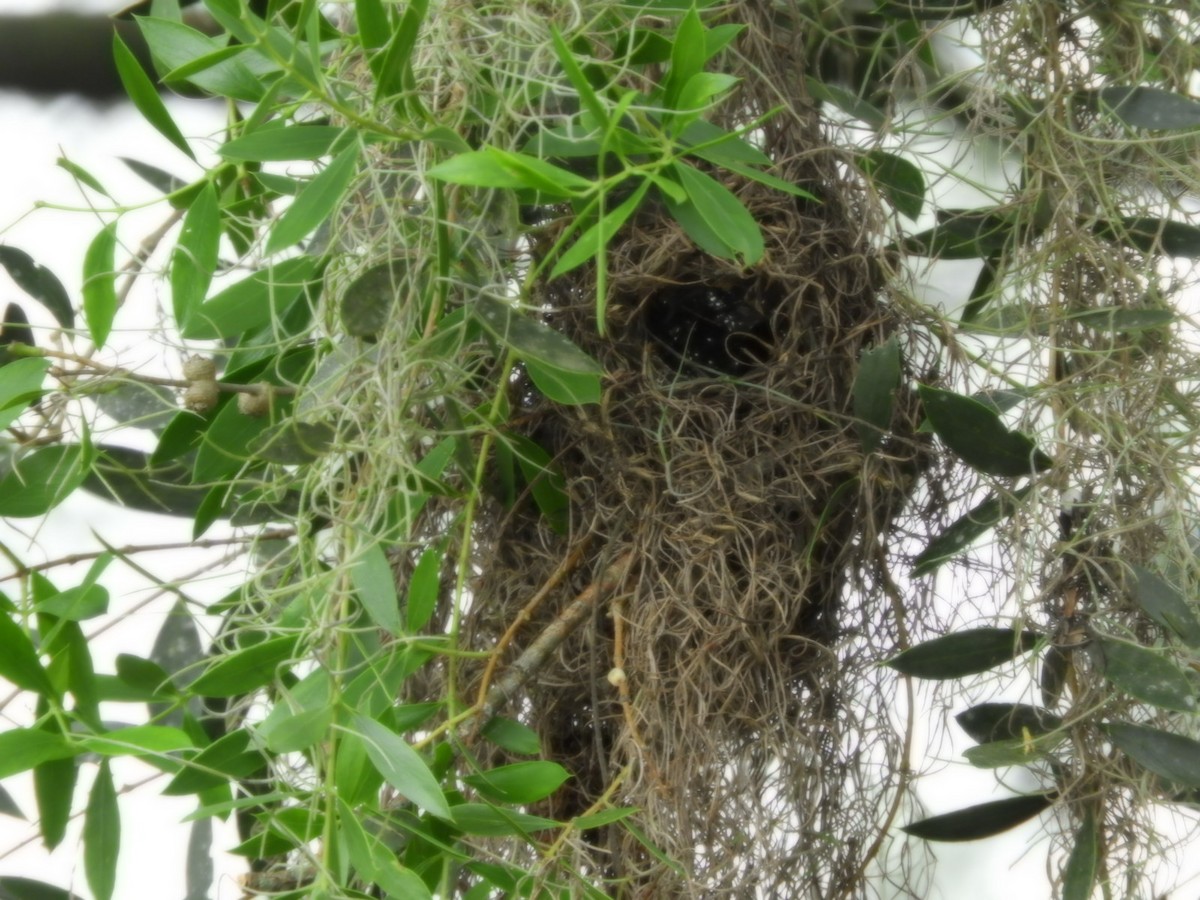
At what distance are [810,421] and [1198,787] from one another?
0.91ft

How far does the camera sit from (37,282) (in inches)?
29.9

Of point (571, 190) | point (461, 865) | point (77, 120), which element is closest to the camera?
point (571, 190)

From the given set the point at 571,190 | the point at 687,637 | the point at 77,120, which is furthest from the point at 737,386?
the point at 77,120

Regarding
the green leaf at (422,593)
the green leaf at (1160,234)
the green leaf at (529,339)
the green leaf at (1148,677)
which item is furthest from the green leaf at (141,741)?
the green leaf at (1160,234)

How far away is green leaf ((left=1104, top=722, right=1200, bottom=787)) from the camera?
0.64 meters

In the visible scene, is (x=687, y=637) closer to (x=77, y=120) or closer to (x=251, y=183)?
(x=251, y=183)

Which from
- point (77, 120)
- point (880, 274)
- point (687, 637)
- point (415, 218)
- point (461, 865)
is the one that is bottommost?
point (461, 865)

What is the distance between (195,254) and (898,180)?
16.7 inches

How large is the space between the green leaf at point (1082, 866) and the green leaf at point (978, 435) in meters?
0.19

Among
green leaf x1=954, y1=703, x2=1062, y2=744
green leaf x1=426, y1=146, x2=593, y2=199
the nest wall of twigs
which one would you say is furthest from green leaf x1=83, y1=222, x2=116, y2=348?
green leaf x1=954, y1=703, x2=1062, y2=744

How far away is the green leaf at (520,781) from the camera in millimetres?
600

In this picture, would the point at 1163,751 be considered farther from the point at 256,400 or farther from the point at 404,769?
the point at 256,400

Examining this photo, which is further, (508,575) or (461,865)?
(508,575)

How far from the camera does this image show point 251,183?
0.72 meters
